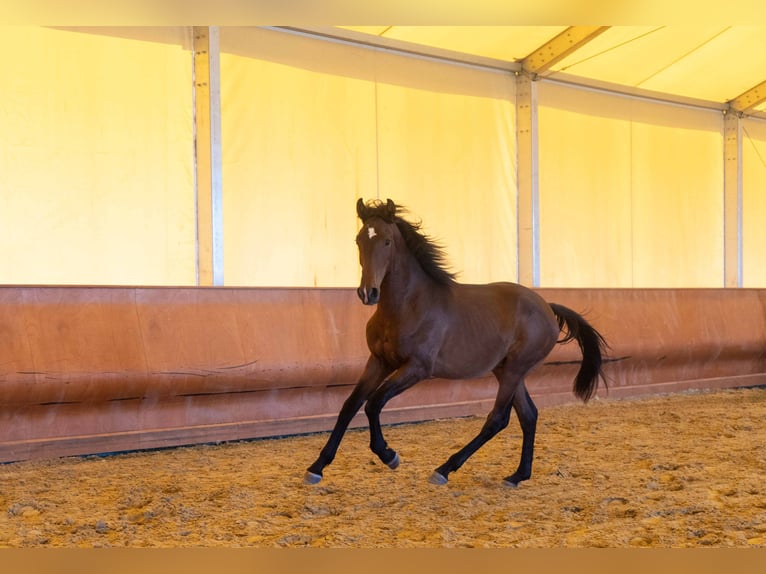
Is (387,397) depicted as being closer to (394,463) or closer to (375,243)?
(394,463)

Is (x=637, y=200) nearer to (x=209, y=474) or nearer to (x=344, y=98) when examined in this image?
(x=344, y=98)

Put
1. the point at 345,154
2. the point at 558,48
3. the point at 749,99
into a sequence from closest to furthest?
the point at 345,154
the point at 558,48
the point at 749,99

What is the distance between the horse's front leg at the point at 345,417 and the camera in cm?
467

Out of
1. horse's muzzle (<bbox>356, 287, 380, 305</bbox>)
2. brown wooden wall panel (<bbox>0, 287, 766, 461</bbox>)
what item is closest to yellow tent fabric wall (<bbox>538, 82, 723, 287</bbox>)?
brown wooden wall panel (<bbox>0, 287, 766, 461</bbox>)

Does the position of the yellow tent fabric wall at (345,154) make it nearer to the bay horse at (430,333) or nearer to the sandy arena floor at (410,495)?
the sandy arena floor at (410,495)

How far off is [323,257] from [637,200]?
687 cm

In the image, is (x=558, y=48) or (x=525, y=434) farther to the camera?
(x=558, y=48)

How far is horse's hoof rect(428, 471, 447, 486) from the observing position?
4684 mm

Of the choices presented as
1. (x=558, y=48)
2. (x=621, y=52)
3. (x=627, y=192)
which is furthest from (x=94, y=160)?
(x=627, y=192)

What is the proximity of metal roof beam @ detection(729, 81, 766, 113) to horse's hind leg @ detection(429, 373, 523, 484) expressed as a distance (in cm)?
1263

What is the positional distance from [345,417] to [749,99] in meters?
13.9

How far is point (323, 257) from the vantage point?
453 inches

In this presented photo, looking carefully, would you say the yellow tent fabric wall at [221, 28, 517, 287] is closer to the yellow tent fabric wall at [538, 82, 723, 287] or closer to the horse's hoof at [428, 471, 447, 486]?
the yellow tent fabric wall at [538, 82, 723, 287]

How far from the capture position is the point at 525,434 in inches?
200
